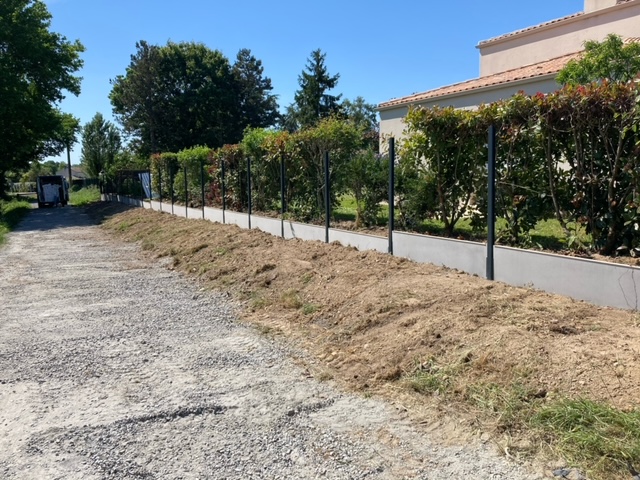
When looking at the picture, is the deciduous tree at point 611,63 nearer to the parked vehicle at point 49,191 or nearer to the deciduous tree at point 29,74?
the deciduous tree at point 29,74

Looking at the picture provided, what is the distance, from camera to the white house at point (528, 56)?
1425 centimetres

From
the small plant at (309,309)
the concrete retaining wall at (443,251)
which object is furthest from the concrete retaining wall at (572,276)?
the small plant at (309,309)

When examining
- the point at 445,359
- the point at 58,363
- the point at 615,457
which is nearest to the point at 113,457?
the point at 58,363

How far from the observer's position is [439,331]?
4.73 meters

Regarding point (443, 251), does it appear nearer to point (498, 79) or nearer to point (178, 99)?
point (498, 79)

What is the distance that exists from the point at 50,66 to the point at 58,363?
105ft

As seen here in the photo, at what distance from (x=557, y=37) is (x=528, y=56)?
1.25 m

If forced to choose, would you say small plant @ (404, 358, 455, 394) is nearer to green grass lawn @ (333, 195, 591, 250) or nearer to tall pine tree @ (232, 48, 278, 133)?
green grass lawn @ (333, 195, 591, 250)

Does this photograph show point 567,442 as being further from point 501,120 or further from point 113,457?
point 501,120

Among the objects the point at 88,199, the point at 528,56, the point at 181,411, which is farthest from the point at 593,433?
the point at 88,199

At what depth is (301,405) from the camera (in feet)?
13.0

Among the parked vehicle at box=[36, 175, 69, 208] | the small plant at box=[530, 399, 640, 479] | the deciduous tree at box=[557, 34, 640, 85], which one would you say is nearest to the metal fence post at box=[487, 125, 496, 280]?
the small plant at box=[530, 399, 640, 479]

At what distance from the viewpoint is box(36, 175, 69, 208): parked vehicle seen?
120 ft

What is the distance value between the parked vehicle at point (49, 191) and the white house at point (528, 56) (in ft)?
91.3
